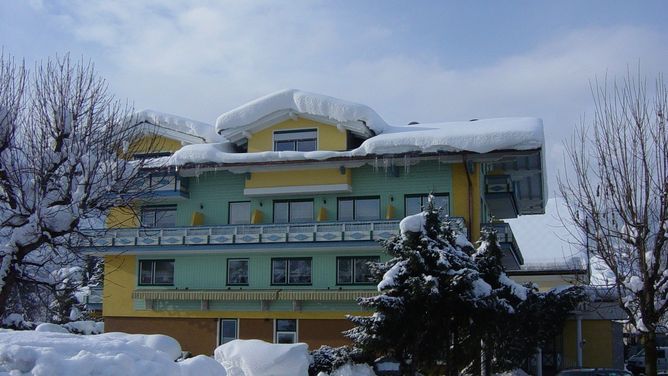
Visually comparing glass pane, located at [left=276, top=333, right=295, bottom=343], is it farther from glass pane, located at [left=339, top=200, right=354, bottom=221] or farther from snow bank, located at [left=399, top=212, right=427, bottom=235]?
snow bank, located at [left=399, top=212, right=427, bottom=235]

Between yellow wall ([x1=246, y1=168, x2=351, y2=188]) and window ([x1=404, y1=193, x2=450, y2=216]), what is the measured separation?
268cm

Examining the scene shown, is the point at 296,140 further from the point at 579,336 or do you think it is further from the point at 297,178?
the point at 579,336

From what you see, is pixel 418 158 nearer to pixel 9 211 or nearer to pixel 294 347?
pixel 294 347

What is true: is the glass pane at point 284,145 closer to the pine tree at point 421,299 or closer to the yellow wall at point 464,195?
the yellow wall at point 464,195

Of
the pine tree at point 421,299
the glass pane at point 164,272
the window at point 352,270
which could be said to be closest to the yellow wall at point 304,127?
the window at point 352,270

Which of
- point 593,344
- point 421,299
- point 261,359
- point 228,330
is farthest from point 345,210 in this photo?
point 261,359

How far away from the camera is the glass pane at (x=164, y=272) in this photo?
121 feet

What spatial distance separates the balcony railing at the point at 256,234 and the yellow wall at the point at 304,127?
3636 mm

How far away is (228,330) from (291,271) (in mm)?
3973

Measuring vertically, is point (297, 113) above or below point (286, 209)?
above

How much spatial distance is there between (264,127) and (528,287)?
1337 cm

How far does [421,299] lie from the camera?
22.5 m

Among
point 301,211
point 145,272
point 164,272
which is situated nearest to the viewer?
point 301,211

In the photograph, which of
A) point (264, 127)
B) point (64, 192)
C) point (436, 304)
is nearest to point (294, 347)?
point (436, 304)
